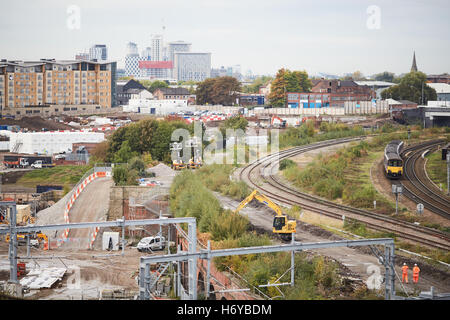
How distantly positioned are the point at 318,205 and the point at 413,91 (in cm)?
3156

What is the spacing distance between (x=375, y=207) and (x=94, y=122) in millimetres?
29481

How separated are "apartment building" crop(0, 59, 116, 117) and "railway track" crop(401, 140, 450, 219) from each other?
31511 millimetres

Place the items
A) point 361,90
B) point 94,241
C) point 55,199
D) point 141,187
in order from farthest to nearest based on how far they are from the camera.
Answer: point 361,90
point 55,199
point 141,187
point 94,241

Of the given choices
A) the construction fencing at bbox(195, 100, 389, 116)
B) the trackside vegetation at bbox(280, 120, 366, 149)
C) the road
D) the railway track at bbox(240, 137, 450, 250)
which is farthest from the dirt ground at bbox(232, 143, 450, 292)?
the construction fencing at bbox(195, 100, 389, 116)

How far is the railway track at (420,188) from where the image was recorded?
12929 millimetres

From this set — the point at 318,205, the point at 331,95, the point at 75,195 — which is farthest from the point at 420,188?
the point at 331,95

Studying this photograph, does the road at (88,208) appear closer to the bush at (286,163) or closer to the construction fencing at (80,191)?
the construction fencing at (80,191)

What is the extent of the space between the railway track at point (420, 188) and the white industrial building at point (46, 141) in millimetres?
17031
